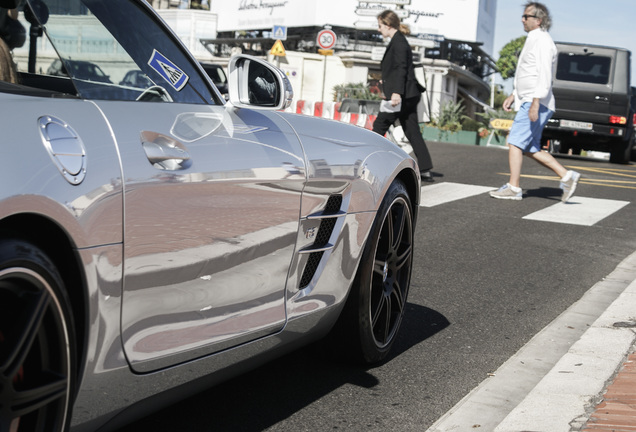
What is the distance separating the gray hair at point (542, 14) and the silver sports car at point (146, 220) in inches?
272

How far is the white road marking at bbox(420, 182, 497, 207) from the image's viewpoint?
985 centimetres

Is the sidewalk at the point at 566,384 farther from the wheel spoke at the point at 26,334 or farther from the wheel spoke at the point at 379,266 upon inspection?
the wheel spoke at the point at 26,334

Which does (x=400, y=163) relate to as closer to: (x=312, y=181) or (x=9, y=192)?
(x=312, y=181)

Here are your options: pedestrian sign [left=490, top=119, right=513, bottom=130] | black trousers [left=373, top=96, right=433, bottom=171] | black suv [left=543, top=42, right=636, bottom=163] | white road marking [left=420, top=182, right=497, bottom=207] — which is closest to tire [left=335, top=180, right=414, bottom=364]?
white road marking [left=420, top=182, right=497, bottom=207]

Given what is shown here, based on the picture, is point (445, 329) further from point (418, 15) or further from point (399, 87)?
point (418, 15)

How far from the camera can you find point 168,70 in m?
2.83

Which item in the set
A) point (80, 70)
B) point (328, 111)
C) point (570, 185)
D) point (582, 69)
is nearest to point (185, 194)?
point (80, 70)

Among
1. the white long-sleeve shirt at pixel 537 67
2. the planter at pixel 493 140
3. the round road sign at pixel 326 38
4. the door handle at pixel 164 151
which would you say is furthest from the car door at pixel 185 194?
the planter at pixel 493 140

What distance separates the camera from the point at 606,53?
1984 centimetres

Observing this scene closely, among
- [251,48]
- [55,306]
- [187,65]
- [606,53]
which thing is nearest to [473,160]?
[606,53]

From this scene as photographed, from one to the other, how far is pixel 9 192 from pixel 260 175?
102cm

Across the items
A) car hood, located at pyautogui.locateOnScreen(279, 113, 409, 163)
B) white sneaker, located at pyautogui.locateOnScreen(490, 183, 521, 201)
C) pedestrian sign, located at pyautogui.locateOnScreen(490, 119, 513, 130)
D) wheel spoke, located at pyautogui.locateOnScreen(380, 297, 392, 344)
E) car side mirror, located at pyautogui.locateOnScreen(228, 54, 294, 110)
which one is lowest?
pedestrian sign, located at pyautogui.locateOnScreen(490, 119, 513, 130)

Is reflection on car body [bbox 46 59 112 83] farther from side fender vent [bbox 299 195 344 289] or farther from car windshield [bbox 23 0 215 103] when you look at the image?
side fender vent [bbox 299 195 344 289]

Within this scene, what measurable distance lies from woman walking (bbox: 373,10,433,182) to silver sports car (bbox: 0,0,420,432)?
7363 mm
